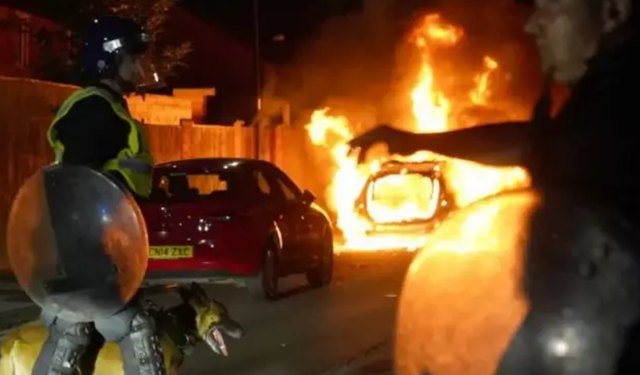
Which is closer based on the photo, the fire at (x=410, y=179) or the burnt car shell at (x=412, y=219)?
the burnt car shell at (x=412, y=219)

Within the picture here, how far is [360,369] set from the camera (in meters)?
10.0

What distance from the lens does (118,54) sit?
5.37 m

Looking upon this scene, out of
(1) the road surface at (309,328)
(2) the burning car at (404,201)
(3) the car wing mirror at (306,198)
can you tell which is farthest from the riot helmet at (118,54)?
(2) the burning car at (404,201)

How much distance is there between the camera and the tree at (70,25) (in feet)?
72.0

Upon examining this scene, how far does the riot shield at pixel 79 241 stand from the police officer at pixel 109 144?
0.43 ft

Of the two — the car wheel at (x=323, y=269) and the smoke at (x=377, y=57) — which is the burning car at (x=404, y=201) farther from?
the smoke at (x=377, y=57)

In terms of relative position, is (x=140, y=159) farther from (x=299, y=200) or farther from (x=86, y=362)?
(x=299, y=200)

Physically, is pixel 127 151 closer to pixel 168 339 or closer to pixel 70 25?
pixel 168 339

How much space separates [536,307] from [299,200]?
1352 centimetres

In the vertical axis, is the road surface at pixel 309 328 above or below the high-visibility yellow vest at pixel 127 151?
below

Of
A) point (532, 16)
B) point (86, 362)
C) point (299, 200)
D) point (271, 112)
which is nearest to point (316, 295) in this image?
point (299, 200)

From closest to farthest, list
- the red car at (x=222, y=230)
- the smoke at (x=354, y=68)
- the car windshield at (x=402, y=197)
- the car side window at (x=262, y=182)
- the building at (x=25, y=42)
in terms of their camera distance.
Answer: the red car at (x=222, y=230), the car side window at (x=262, y=182), the car windshield at (x=402, y=197), the building at (x=25, y=42), the smoke at (x=354, y=68)

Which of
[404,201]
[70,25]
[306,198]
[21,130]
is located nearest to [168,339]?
[306,198]

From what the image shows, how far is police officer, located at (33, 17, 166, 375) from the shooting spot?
521cm
